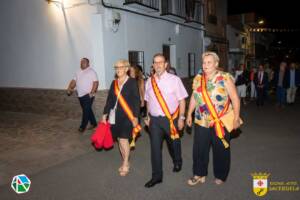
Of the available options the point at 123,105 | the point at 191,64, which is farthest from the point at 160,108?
the point at 191,64

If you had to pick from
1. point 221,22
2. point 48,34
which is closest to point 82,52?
point 48,34

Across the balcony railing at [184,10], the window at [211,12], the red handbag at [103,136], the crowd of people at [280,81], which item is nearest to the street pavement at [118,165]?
the red handbag at [103,136]

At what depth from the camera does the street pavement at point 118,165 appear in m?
4.10

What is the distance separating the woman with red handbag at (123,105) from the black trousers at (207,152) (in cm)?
95

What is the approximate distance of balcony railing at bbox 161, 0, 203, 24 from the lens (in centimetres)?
1241

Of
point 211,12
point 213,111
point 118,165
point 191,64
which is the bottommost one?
point 118,165

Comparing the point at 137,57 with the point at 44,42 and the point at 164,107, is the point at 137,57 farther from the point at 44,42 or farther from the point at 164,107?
the point at 164,107

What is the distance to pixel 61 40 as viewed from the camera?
373 inches

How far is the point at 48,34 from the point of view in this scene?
9.84 m

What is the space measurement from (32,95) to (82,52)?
3068mm

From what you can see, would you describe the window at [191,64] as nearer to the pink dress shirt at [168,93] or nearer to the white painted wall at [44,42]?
the white painted wall at [44,42]

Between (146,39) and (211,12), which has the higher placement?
(211,12)

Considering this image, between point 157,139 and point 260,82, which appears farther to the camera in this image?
point 260,82

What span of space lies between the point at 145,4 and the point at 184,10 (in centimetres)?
383
